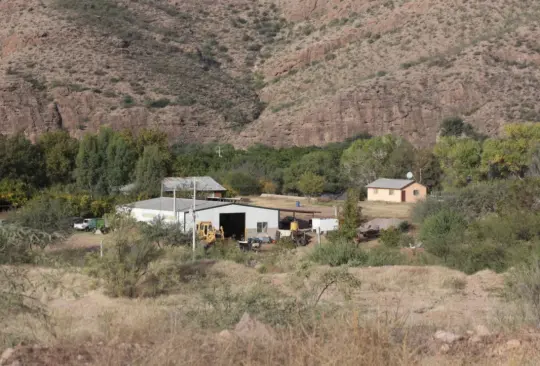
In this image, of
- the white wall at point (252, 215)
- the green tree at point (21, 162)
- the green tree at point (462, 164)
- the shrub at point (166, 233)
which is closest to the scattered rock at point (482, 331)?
the shrub at point (166, 233)

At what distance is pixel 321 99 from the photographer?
8806 centimetres

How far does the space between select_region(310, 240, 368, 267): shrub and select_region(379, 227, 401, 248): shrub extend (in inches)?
350

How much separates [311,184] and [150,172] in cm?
1299

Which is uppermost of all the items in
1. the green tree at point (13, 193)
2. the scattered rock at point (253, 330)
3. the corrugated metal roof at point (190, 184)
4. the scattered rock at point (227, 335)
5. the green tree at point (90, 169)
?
the green tree at point (90, 169)

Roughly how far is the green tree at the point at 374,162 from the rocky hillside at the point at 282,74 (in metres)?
11.8

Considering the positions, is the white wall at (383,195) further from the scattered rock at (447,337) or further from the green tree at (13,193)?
the scattered rock at (447,337)

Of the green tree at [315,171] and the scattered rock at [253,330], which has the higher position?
the green tree at [315,171]

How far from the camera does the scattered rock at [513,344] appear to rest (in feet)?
29.9

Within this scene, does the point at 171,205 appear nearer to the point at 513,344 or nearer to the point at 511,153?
the point at 511,153

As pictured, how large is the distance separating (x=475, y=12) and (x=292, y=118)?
73.4 feet

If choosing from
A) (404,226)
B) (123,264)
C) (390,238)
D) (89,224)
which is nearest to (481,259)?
(123,264)

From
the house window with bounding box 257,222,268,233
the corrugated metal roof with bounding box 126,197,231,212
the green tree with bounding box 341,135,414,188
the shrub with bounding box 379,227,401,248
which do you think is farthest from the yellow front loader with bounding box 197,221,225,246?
the green tree with bounding box 341,135,414,188

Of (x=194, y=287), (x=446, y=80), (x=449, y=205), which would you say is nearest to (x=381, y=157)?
(x=446, y=80)

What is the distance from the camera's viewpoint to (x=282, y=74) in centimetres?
9962
